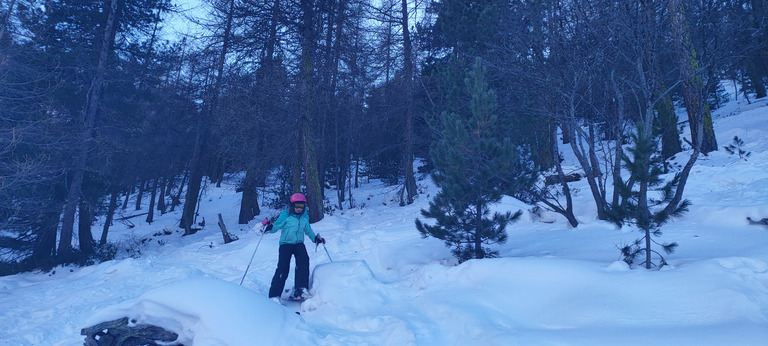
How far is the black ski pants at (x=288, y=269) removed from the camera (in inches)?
257

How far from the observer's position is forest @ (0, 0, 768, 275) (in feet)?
22.9

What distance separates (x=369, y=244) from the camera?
10336mm

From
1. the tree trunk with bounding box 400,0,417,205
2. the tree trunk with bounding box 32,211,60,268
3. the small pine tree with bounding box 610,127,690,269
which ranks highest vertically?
the tree trunk with bounding box 400,0,417,205

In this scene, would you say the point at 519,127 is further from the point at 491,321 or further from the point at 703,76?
the point at 491,321

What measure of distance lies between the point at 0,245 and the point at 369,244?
10.9 m

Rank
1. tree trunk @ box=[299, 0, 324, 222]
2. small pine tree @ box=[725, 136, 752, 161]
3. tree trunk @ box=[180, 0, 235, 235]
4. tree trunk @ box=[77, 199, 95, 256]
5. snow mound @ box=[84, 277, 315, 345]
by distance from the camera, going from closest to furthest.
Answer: snow mound @ box=[84, 277, 315, 345] → small pine tree @ box=[725, 136, 752, 161] → tree trunk @ box=[299, 0, 324, 222] → tree trunk @ box=[180, 0, 235, 235] → tree trunk @ box=[77, 199, 95, 256]

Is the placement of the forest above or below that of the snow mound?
above

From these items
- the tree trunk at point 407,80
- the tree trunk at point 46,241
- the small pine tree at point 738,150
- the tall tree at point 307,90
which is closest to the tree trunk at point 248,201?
the tall tree at point 307,90

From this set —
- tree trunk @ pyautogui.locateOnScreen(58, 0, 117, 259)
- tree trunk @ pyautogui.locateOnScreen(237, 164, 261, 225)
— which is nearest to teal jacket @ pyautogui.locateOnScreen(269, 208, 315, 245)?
tree trunk @ pyautogui.locateOnScreen(58, 0, 117, 259)

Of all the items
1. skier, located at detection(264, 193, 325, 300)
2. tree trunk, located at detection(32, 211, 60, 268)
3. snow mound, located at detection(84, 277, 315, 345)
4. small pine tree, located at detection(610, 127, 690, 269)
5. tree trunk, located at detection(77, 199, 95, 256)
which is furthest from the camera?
tree trunk, located at detection(77, 199, 95, 256)

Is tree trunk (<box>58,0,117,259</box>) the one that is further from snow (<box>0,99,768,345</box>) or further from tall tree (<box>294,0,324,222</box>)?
tall tree (<box>294,0,324,222</box>)

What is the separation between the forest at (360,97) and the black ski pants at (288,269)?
2.16 meters

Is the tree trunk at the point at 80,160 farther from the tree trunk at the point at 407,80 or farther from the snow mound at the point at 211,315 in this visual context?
the snow mound at the point at 211,315

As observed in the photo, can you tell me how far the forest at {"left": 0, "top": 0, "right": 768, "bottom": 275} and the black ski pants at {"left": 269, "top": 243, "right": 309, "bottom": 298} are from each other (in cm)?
216
